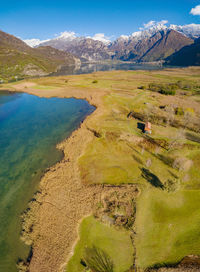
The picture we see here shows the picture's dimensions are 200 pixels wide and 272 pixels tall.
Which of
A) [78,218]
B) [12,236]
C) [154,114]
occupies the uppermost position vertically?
[154,114]

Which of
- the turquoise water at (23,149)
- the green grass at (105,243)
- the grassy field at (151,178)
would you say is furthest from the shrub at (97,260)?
the turquoise water at (23,149)

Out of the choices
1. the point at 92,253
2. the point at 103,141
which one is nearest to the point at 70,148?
the point at 103,141

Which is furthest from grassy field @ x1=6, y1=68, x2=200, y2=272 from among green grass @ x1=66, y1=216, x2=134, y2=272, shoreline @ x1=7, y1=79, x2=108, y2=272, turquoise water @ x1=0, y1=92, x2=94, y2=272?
turquoise water @ x1=0, y1=92, x2=94, y2=272

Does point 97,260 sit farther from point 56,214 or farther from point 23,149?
point 23,149

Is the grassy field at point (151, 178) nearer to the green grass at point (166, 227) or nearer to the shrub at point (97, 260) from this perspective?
the green grass at point (166, 227)

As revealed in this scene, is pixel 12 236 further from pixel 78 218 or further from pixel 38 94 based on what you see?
pixel 38 94

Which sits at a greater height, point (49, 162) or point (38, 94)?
point (38, 94)
